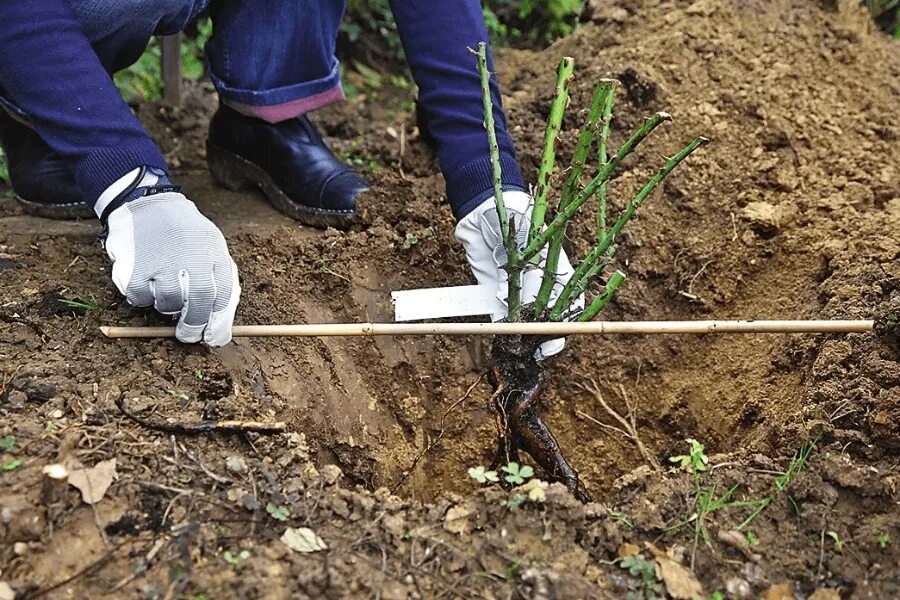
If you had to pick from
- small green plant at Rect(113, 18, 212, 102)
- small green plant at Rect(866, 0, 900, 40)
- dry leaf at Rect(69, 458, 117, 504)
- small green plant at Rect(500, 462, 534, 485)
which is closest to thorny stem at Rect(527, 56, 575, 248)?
small green plant at Rect(500, 462, 534, 485)

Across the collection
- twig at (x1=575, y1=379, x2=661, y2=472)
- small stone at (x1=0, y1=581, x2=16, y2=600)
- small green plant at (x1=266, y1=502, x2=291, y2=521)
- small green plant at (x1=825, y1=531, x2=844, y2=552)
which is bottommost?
twig at (x1=575, y1=379, x2=661, y2=472)

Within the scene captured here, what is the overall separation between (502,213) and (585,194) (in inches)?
9.1

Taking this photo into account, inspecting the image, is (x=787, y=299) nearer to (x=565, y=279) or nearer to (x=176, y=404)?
(x=565, y=279)

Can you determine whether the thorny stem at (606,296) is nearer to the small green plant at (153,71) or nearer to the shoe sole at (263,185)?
the shoe sole at (263,185)

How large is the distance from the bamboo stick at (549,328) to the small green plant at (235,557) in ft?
2.01

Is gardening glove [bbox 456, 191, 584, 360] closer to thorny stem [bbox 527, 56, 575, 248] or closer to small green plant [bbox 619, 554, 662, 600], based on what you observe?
thorny stem [bbox 527, 56, 575, 248]

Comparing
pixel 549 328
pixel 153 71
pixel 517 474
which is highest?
pixel 549 328

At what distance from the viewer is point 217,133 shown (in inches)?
116

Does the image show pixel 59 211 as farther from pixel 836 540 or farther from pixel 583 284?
pixel 836 540

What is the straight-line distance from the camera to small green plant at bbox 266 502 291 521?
64.0 inches

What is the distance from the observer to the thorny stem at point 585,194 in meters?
1.88

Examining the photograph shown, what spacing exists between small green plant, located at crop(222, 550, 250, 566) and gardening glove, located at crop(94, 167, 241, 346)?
61 cm

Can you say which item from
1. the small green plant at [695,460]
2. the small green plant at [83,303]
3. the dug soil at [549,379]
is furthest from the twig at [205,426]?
the small green plant at [695,460]

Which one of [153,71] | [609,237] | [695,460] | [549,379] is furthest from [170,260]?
[153,71]
